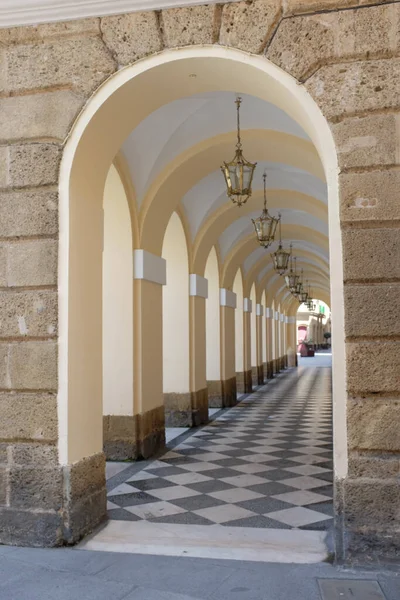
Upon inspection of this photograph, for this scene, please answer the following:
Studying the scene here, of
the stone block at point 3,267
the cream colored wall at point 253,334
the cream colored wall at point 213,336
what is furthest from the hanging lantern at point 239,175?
the cream colored wall at point 253,334

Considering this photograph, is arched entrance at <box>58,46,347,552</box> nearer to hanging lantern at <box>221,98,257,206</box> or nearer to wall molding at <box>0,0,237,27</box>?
wall molding at <box>0,0,237,27</box>

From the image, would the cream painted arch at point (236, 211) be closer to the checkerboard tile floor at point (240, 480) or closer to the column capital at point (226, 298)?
the column capital at point (226, 298)

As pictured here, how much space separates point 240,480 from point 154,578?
9.12ft

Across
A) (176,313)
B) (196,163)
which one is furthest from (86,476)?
(176,313)

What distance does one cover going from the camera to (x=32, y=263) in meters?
4.32

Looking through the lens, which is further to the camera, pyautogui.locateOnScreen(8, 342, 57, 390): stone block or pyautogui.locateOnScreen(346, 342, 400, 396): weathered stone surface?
pyautogui.locateOnScreen(8, 342, 57, 390): stone block

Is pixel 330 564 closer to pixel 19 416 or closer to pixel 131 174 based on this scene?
pixel 19 416

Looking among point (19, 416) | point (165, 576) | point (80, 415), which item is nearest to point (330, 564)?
point (165, 576)

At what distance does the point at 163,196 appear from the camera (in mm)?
7703

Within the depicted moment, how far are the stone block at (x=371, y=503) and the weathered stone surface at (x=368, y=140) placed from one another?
199cm

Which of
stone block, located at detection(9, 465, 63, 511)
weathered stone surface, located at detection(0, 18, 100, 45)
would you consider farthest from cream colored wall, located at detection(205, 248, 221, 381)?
stone block, located at detection(9, 465, 63, 511)

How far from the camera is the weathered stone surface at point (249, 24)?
412 centimetres

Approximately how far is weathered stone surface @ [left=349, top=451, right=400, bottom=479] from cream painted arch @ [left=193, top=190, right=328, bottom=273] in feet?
22.1

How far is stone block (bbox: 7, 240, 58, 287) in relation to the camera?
430 cm
